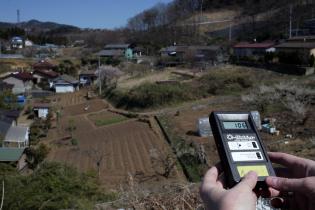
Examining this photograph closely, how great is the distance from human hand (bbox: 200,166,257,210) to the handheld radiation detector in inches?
1.7

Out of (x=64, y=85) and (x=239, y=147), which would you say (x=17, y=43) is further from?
(x=239, y=147)

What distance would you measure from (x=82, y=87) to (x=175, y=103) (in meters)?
14.7

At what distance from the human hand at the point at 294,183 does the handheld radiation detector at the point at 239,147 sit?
40mm

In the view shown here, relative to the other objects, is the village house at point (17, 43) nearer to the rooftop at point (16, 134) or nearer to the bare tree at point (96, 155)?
the rooftop at point (16, 134)

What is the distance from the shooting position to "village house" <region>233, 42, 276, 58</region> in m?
32.9

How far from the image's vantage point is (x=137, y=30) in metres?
66.1

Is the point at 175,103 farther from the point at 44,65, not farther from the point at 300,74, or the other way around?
the point at 44,65

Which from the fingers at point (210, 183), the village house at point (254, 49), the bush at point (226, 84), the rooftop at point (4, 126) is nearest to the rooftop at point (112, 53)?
the village house at point (254, 49)

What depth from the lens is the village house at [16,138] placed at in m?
17.4

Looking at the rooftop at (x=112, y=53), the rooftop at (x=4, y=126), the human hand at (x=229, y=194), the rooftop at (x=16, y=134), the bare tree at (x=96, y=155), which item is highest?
the rooftop at (x=112, y=53)

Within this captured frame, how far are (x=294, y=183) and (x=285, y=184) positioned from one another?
2 cm

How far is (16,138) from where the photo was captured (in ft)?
57.8

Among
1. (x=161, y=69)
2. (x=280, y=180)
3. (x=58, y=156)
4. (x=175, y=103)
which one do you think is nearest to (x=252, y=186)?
(x=280, y=180)

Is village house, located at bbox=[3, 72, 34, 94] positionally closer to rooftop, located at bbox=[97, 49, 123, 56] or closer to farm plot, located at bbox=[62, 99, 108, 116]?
farm plot, located at bbox=[62, 99, 108, 116]
